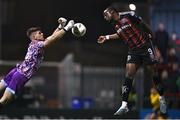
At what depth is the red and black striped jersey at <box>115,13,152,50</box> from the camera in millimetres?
19047

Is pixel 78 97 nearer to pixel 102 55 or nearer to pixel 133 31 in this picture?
pixel 102 55

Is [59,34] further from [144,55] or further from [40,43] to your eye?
[144,55]

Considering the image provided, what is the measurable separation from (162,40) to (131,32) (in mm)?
8092

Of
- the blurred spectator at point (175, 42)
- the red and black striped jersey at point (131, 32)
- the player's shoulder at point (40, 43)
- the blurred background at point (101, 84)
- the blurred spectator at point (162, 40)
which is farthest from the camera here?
the blurred spectator at point (175, 42)

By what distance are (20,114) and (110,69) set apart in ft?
13.0

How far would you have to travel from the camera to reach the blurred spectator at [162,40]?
26.9m

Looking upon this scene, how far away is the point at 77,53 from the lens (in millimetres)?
31828

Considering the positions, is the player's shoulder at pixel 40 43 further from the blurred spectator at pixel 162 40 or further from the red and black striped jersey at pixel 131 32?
the blurred spectator at pixel 162 40

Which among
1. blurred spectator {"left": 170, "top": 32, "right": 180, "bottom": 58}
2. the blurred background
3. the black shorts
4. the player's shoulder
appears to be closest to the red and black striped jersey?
the black shorts

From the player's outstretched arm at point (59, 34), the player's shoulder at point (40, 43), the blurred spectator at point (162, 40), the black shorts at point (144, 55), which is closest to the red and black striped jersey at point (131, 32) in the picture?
the black shorts at point (144, 55)

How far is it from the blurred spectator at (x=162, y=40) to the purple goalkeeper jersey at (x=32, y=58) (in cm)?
888

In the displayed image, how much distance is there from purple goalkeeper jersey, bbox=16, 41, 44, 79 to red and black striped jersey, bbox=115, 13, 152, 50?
6.87 ft

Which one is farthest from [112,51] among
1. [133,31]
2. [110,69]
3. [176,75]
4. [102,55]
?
[133,31]

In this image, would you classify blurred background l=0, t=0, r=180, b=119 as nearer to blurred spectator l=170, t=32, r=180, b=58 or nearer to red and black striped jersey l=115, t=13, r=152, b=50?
blurred spectator l=170, t=32, r=180, b=58
